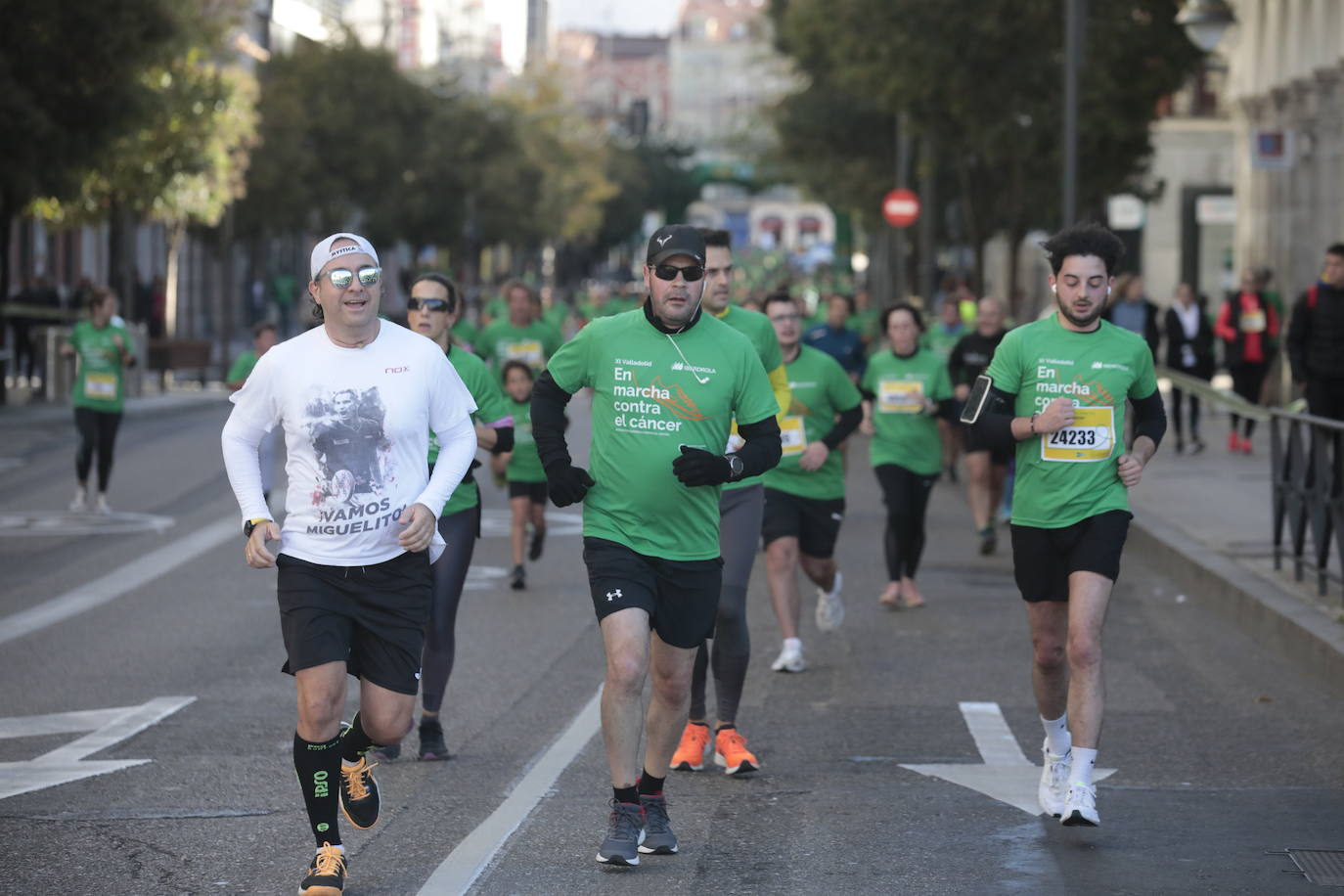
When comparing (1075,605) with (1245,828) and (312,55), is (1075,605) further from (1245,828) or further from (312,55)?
(312,55)

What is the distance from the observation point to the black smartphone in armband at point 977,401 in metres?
7.31

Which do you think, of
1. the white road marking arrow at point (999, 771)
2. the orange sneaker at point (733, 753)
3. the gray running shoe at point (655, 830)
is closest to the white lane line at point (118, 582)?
the orange sneaker at point (733, 753)

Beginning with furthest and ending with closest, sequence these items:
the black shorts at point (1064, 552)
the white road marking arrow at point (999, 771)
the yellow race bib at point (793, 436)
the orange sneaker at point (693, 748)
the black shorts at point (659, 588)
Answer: the yellow race bib at point (793, 436)
the orange sneaker at point (693, 748)
the white road marking arrow at point (999, 771)
the black shorts at point (1064, 552)
the black shorts at point (659, 588)

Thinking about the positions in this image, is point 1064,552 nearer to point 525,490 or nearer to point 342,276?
point 342,276

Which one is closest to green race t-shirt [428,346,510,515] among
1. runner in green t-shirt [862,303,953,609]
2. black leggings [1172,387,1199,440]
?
runner in green t-shirt [862,303,953,609]

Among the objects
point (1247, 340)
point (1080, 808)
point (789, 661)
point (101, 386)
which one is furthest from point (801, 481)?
point (1247, 340)

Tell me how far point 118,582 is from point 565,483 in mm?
8153

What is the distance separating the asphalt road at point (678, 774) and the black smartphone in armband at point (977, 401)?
1276 millimetres

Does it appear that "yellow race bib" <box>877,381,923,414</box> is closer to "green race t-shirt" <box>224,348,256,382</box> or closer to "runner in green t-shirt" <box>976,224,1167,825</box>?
"green race t-shirt" <box>224,348,256,382</box>

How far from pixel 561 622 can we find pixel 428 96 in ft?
182

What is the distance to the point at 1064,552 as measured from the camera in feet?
23.9

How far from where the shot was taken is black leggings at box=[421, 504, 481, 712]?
830 centimetres

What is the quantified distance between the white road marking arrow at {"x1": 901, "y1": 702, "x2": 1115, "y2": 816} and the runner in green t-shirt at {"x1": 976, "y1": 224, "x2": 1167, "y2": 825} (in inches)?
13.3

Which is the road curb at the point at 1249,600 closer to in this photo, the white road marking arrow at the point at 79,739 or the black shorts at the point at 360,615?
the white road marking arrow at the point at 79,739
